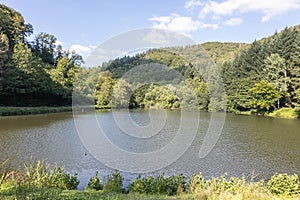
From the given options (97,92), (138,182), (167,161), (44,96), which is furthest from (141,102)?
(138,182)

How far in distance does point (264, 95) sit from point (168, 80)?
14088 millimetres

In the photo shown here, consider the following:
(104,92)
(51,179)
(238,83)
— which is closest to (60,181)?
(51,179)

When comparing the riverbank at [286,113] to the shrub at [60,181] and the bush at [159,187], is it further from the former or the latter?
the shrub at [60,181]

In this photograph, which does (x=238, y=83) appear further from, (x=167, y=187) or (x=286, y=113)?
(x=167, y=187)

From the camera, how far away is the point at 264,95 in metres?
34.2

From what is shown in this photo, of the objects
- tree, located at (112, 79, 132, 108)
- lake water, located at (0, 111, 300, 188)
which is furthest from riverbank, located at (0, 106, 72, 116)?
lake water, located at (0, 111, 300, 188)

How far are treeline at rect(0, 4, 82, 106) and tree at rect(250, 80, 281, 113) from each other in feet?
93.1

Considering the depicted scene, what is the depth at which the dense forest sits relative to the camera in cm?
3195

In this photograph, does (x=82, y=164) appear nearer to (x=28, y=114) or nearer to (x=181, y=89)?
(x=28, y=114)

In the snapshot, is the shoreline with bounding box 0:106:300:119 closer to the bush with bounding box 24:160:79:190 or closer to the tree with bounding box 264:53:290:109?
the tree with bounding box 264:53:290:109

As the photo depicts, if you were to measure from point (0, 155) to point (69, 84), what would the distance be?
113 feet

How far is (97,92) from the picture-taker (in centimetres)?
4275

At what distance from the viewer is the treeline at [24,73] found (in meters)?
32.4

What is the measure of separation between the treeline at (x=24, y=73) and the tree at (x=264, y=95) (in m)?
28.4
